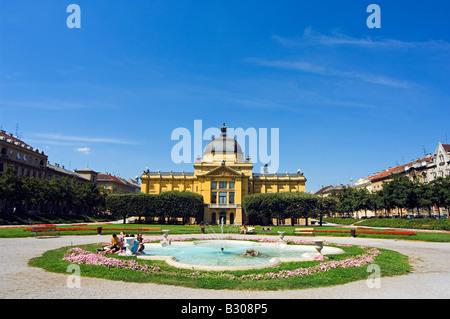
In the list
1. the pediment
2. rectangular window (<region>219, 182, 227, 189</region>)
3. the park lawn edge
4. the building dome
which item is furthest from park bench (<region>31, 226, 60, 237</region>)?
the building dome

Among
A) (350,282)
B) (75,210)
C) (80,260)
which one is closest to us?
(350,282)

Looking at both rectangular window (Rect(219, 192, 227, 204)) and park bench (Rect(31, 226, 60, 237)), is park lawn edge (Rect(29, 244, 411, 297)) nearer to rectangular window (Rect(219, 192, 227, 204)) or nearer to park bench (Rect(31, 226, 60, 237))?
park bench (Rect(31, 226, 60, 237))

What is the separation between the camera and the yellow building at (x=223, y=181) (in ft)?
239

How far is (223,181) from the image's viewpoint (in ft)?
245

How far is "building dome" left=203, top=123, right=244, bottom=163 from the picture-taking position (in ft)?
275

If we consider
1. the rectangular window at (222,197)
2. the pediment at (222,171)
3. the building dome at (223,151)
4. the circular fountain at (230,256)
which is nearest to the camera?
the circular fountain at (230,256)

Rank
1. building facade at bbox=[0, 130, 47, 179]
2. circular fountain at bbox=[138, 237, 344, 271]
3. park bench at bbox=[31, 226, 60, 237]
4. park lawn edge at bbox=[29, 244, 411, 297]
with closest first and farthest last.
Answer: park lawn edge at bbox=[29, 244, 411, 297], circular fountain at bbox=[138, 237, 344, 271], park bench at bbox=[31, 226, 60, 237], building facade at bbox=[0, 130, 47, 179]

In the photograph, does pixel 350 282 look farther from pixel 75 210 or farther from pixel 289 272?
pixel 75 210

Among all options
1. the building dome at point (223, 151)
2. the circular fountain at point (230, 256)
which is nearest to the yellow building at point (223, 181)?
the building dome at point (223, 151)

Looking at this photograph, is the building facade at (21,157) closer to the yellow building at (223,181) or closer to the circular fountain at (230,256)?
the yellow building at (223,181)
